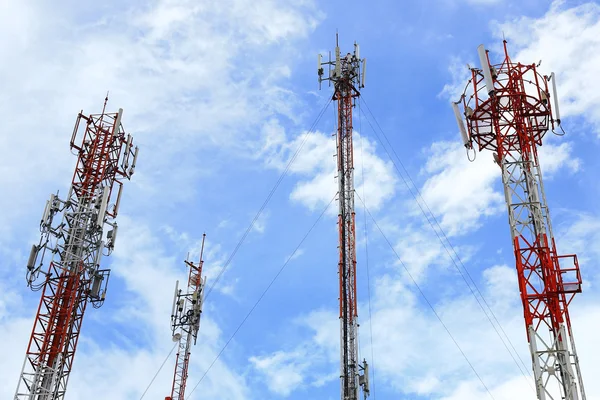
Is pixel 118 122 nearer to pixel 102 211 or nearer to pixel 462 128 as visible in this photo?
pixel 102 211

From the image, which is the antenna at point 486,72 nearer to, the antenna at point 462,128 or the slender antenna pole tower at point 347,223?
the antenna at point 462,128

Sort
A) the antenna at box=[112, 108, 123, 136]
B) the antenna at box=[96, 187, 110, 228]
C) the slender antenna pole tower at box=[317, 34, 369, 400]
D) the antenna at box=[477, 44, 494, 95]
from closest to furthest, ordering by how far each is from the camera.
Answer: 1. the antenna at box=[477, 44, 494, 95]
2. the slender antenna pole tower at box=[317, 34, 369, 400]
3. the antenna at box=[96, 187, 110, 228]
4. the antenna at box=[112, 108, 123, 136]

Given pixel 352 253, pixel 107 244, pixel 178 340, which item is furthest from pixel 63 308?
pixel 352 253

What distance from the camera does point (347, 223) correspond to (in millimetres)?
53594

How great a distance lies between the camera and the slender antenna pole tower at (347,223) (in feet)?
159

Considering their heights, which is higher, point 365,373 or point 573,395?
point 365,373

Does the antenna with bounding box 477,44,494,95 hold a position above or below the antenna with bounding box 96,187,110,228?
below

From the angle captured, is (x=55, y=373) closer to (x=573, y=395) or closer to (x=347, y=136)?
(x=347, y=136)

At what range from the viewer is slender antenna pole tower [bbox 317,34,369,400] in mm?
48562

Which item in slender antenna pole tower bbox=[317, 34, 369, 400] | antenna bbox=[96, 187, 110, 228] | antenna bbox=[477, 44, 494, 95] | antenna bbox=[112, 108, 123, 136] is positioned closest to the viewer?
antenna bbox=[477, 44, 494, 95]

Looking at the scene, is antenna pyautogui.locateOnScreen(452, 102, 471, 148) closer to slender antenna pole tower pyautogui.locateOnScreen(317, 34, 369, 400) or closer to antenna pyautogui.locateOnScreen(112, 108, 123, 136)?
slender antenna pole tower pyautogui.locateOnScreen(317, 34, 369, 400)

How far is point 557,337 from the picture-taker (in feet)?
114

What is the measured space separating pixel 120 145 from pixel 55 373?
2180 cm

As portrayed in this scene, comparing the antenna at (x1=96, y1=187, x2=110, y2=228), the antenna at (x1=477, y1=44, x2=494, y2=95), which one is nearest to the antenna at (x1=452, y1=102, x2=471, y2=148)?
the antenna at (x1=477, y1=44, x2=494, y2=95)
